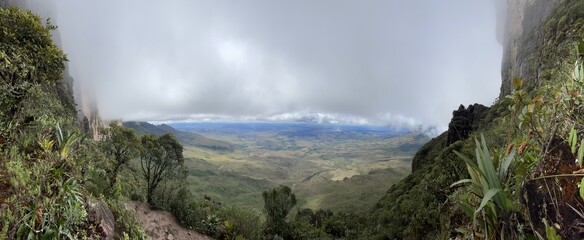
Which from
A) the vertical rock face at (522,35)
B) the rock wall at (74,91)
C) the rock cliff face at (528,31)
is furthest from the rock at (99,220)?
the vertical rock face at (522,35)

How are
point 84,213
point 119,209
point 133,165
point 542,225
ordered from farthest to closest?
point 133,165, point 119,209, point 84,213, point 542,225

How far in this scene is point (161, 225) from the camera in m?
16.2

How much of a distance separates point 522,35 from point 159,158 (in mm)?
59820

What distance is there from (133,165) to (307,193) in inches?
5545

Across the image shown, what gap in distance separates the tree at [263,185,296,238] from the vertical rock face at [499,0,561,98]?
34188 millimetres

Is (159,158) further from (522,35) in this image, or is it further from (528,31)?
(522,35)

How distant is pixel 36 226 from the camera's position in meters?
3.93

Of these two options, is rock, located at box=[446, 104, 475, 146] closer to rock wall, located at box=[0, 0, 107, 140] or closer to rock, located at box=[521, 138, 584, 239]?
rock wall, located at box=[0, 0, 107, 140]

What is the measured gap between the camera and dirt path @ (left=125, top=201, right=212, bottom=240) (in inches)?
582

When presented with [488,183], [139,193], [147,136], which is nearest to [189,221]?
[139,193]

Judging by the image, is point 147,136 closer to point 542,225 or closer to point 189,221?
point 189,221

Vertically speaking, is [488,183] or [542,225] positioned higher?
[488,183]

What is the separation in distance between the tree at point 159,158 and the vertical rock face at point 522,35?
40.8 meters

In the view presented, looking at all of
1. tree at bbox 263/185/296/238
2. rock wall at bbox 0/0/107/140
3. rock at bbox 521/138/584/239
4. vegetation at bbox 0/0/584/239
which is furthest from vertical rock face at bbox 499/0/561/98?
rock wall at bbox 0/0/107/140
